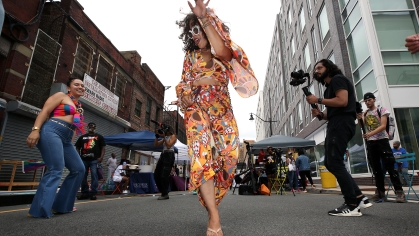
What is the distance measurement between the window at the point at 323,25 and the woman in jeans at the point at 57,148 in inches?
687

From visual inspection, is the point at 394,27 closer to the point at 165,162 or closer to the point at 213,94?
the point at 165,162

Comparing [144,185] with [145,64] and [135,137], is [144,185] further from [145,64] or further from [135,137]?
[145,64]

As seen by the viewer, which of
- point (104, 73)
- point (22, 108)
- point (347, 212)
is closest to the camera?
point (347, 212)

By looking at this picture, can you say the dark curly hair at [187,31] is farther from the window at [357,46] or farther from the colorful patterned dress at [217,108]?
the window at [357,46]

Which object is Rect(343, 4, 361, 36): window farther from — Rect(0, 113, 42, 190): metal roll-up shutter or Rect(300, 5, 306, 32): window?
Rect(0, 113, 42, 190): metal roll-up shutter

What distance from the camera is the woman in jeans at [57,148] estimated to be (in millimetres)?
2893

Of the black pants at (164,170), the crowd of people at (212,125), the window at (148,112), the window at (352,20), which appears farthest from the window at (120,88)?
the window at (352,20)

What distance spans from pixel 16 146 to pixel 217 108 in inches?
359

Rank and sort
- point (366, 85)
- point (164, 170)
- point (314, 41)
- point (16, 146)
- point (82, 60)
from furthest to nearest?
1. point (314, 41)
2. point (366, 85)
3. point (82, 60)
4. point (16, 146)
5. point (164, 170)

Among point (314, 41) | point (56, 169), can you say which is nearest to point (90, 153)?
point (56, 169)

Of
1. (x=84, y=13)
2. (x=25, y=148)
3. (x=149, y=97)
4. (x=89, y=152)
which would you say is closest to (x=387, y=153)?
(x=89, y=152)

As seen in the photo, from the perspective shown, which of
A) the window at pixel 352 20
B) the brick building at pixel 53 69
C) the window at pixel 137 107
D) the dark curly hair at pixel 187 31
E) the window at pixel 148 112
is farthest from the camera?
the window at pixel 148 112

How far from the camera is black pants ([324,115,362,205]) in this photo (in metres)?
2.96

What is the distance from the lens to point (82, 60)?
12.1m
